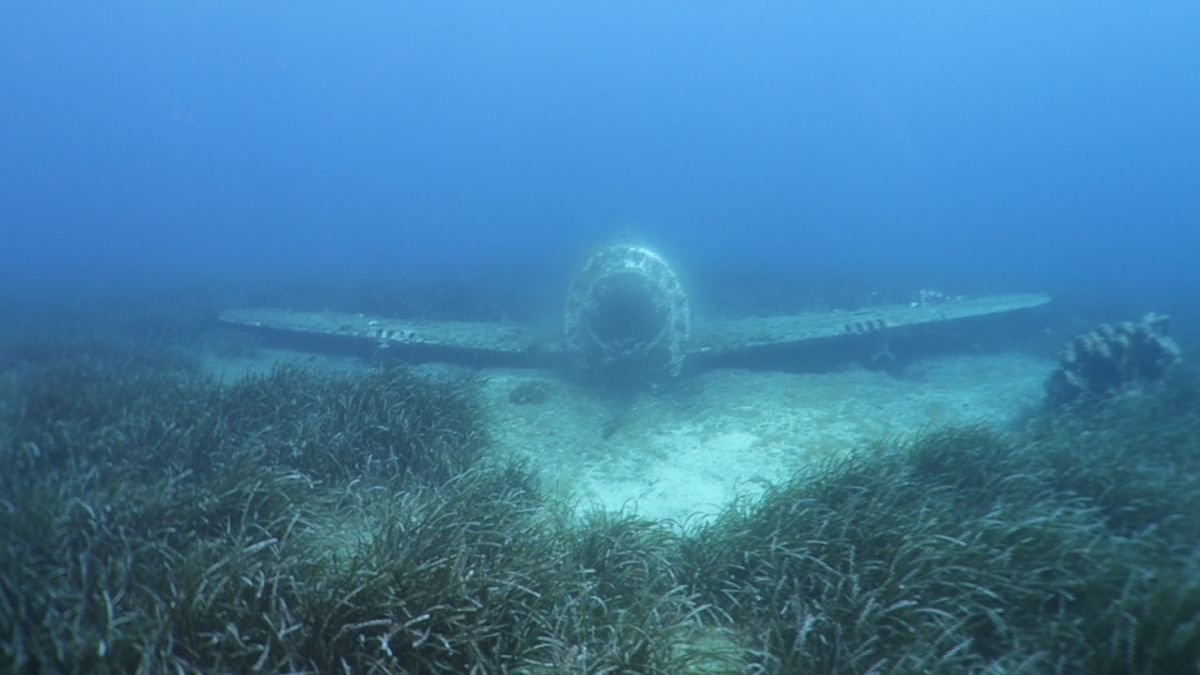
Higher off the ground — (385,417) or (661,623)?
(385,417)

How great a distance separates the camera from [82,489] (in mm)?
5020

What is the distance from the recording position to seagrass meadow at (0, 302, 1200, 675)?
2977 mm

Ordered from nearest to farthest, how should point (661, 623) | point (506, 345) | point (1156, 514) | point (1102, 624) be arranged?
point (1102, 624)
point (661, 623)
point (1156, 514)
point (506, 345)

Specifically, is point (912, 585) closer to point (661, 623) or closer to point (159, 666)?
point (661, 623)

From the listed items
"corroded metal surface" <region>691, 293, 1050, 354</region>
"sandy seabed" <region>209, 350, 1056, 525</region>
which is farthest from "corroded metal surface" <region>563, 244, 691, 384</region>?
A: "corroded metal surface" <region>691, 293, 1050, 354</region>

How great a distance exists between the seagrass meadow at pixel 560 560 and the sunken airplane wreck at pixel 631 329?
4.33 meters

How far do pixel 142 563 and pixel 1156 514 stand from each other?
790 centimetres

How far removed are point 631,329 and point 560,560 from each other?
7956 millimetres

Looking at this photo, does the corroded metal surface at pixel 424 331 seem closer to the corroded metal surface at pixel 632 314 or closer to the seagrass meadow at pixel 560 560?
the corroded metal surface at pixel 632 314

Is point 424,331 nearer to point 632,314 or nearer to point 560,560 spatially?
point 632,314

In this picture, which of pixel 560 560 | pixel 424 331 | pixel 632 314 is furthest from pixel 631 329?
pixel 560 560

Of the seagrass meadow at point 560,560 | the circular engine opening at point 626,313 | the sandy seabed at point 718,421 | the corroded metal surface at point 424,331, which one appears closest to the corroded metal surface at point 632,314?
the circular engine opening at point 626,313

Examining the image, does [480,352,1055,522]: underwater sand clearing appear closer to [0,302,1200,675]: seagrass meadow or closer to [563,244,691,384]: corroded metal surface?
[563,244,691,384]: corroded metal surface

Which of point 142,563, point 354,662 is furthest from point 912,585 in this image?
point 142,563
